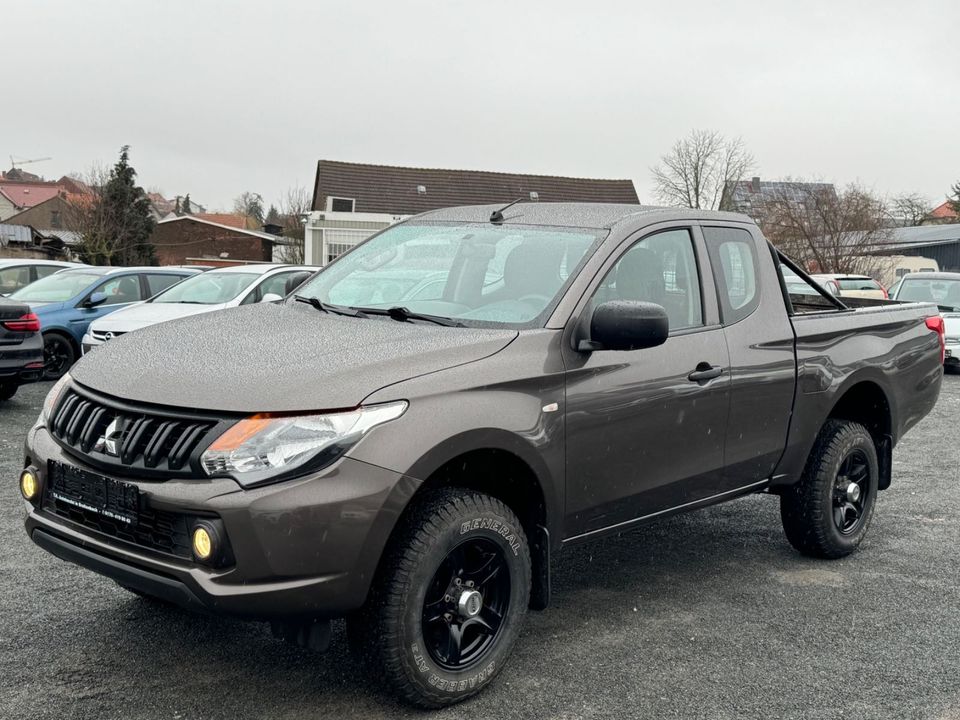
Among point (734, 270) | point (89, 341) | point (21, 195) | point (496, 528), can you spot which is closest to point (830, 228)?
point (89, 341)

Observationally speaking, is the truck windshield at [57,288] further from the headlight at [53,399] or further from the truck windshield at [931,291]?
the truck windshield at [931,291]

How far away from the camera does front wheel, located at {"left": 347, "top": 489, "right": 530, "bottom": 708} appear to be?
318cm

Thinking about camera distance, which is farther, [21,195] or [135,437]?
[21,195]

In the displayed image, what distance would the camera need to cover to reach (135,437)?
3119 millimetres

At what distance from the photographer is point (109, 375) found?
3.42 m

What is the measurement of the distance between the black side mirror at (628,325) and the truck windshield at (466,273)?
0.82 ft

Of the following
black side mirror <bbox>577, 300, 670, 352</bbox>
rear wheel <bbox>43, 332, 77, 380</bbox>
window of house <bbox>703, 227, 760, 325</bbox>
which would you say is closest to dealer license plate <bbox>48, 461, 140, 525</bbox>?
black side mirror <bbox>577, 300, 670, 352</bbox>

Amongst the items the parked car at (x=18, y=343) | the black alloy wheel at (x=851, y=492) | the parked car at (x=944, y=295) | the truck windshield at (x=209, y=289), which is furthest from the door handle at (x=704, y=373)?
the parked car at (x=944, y=295)

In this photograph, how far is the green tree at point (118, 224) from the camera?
55.3 meters

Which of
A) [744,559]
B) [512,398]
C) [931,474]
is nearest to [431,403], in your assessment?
[512,398]

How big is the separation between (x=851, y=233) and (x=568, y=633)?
118 feet

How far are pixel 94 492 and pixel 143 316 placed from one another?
846 centimetres

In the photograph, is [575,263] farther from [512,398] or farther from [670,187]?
[670,187]

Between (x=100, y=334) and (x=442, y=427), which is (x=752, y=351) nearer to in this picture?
(x=442, y=427)
